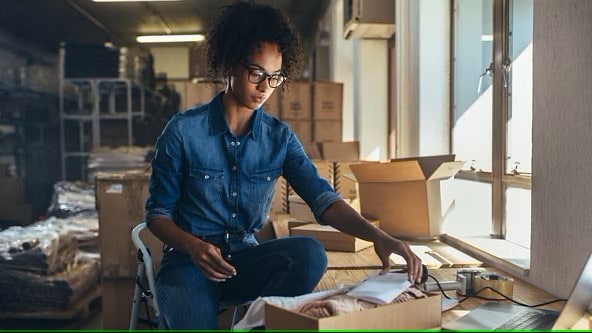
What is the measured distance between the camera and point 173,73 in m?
10.4

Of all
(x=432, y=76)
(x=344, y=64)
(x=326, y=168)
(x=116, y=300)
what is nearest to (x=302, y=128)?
(x=326, y=168)

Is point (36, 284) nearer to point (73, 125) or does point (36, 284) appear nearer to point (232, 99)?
point (232, 99)

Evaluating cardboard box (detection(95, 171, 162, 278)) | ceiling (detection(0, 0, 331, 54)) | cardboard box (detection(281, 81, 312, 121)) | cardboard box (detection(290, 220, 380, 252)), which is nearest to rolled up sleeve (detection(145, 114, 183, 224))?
cardboard box (detection(290, 220, 380, 252))

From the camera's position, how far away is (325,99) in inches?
180

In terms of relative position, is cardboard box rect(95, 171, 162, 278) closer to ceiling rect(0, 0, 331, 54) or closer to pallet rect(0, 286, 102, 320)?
Answer: pallet rect(0, 286, 102, 320)

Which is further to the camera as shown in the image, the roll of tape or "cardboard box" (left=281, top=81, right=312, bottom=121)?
"cardboard box" (left=281, top=81, right=312, bottom=121)

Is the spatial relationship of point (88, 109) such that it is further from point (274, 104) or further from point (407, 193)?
point (407, 193)

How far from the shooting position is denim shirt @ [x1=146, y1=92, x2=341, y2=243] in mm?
1460

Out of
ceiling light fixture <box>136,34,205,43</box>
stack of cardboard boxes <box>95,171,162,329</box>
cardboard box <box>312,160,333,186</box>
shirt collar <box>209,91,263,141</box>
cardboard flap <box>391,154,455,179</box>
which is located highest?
ceiling light fixture <box>136,34,205,43</box>

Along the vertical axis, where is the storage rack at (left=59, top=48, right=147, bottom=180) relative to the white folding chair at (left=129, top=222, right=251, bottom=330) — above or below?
above

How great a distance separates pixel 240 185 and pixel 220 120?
0.57 feet

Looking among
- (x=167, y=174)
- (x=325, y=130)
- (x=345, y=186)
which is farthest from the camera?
(x=325, y=130)

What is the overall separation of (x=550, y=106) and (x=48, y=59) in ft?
28.7

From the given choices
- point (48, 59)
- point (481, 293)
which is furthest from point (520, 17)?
point (48, 59)
